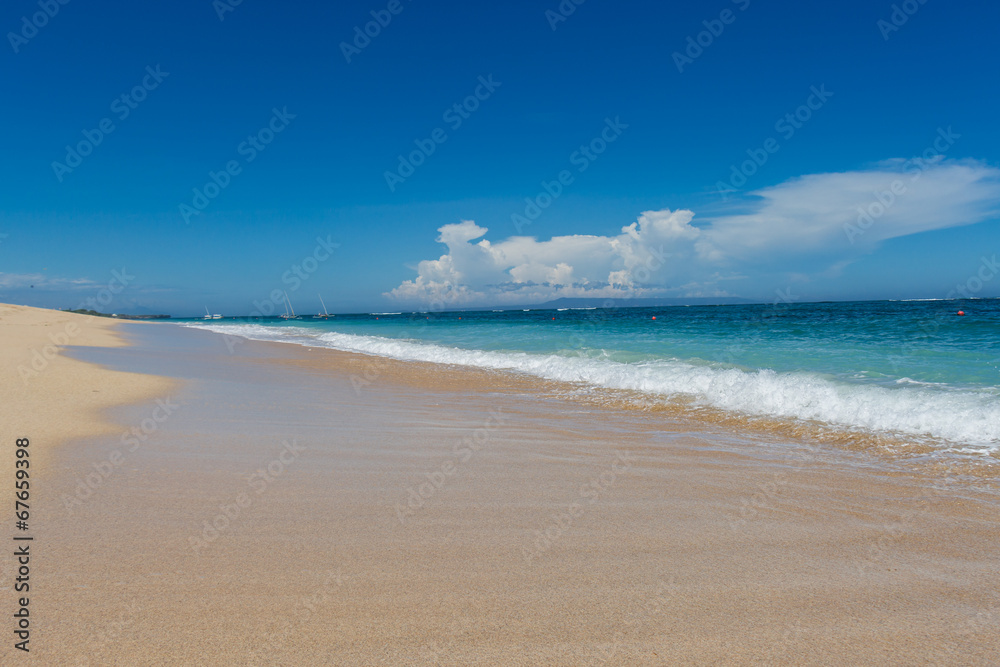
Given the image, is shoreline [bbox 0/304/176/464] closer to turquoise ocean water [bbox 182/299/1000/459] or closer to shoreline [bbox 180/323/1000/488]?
shoreline [bbox 180/323/1000/488]

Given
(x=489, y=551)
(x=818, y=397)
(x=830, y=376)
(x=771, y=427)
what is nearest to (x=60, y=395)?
(x=489, y=551)

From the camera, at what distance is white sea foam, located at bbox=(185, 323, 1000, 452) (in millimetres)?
6707

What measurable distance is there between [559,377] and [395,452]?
25.8 ft

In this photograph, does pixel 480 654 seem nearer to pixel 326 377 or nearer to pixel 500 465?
pixel 500 465

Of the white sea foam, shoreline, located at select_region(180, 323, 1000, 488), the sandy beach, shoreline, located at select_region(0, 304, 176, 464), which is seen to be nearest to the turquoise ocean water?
the white sea foam

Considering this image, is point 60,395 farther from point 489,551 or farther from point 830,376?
point 830,376

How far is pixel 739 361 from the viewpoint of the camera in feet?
45.6

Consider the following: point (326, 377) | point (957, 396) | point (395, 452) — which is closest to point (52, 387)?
point (326, 377)

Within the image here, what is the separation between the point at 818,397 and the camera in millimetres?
8352

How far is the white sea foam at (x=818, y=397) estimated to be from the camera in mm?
6707

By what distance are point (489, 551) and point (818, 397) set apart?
23.4ft

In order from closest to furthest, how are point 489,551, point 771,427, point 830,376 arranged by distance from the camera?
point 489,551
point 771,427
point 830,376

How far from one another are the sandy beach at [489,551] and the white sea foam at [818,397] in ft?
5.66

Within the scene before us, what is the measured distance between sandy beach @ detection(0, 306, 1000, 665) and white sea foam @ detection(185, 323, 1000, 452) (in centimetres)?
172
